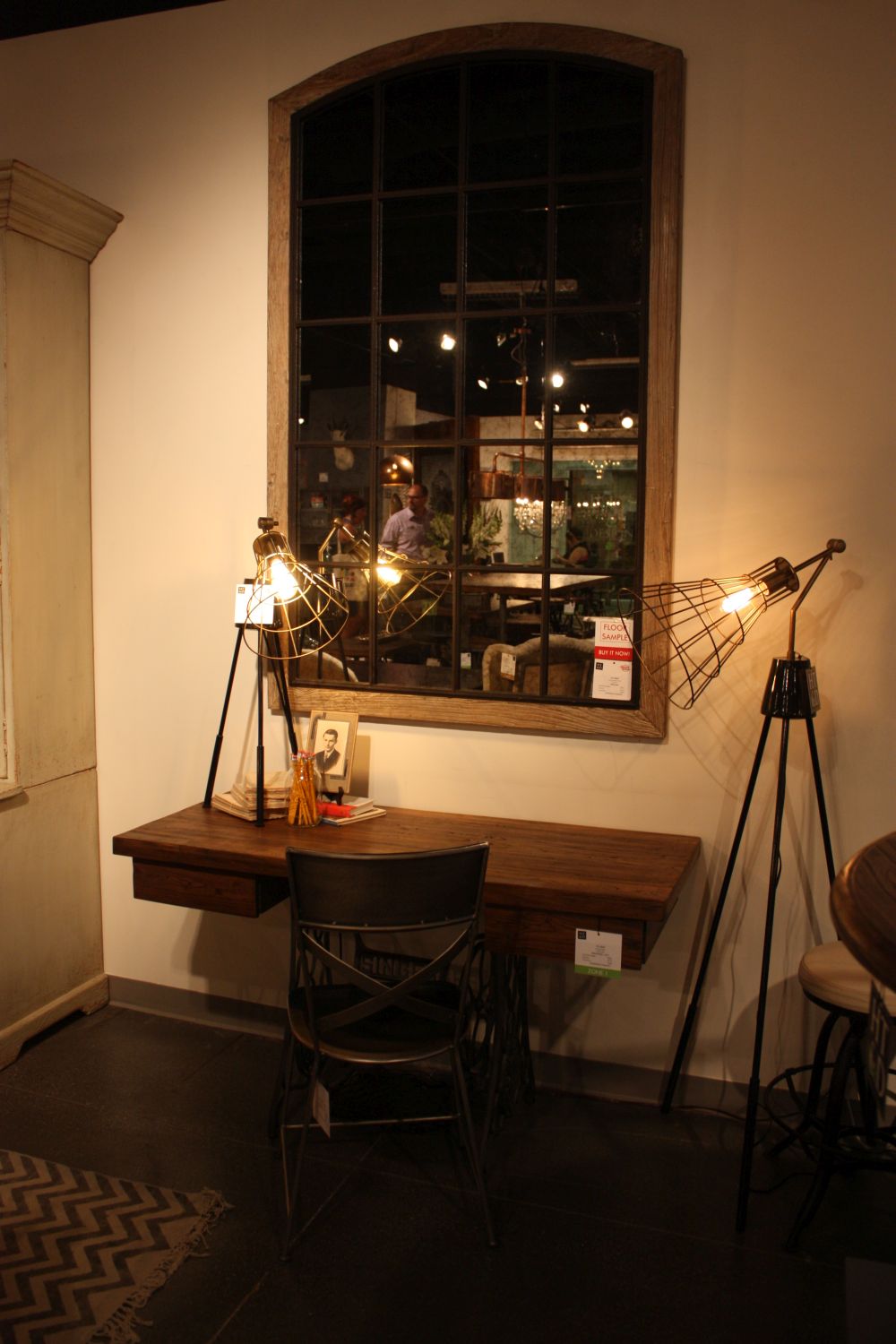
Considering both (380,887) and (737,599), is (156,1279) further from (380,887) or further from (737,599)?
(737,599)

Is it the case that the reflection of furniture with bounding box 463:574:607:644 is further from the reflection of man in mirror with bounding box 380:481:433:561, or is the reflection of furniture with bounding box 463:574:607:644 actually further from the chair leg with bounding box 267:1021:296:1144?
the chair leg with bounding box 267:1021:296:1144

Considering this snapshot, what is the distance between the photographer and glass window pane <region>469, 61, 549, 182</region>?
10.2 ft

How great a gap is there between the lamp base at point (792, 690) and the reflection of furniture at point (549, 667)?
606 mm

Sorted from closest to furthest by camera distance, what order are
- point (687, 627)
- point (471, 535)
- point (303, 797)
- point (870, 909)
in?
point (870, 909)
point (687, 627)
point (303, 797)
point (471, 535)

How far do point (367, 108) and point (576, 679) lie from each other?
74.6 inches

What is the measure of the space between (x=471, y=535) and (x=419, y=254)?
885 millimetres

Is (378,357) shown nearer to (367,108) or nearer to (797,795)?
(367,108)

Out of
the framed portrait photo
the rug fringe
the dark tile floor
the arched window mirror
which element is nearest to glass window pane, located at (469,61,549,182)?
the arched window mirror

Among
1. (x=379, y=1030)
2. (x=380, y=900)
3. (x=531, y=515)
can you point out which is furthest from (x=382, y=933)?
(x=531, y=515)

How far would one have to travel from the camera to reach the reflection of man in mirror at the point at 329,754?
10.7 ft

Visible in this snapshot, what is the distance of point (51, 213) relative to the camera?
336cm

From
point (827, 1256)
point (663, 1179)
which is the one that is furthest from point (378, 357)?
point (827, 1256)

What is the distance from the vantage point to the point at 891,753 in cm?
288

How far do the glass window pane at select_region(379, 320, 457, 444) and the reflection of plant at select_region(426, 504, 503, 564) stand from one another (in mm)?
259
